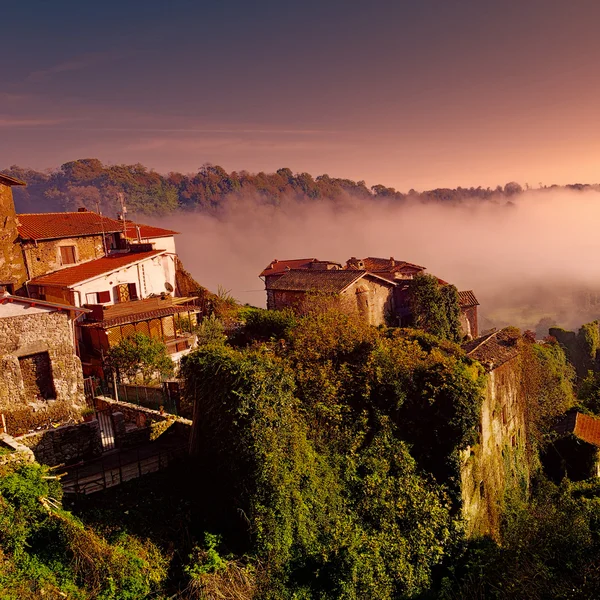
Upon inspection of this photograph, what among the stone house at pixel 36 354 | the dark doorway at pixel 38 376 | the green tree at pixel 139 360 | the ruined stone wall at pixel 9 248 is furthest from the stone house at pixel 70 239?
the dark doorway at pixel 38 376

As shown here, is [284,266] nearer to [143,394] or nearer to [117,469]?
[143,394]

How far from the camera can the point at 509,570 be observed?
48.0ft

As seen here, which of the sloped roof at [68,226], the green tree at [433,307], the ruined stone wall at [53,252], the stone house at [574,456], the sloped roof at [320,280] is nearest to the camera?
the stone house at [574,456]

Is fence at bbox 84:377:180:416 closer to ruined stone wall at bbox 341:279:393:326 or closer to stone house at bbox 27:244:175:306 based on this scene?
stone house at bbox 27:244:175:306

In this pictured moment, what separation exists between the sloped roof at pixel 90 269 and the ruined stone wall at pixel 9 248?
0.95m

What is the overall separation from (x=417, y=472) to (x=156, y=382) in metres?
13.5

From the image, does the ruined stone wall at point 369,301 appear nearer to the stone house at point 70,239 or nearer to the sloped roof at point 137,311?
the sloped roof at point 137,311

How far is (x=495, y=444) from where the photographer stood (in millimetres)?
21641

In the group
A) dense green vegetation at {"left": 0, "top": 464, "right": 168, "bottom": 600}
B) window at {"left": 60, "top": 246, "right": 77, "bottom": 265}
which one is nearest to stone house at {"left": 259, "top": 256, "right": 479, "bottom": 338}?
window at {"left": 60, "top": 246, "right": 77, "bottom": 265}

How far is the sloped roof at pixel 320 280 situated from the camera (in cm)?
3838

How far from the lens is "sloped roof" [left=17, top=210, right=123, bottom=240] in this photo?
106 feet

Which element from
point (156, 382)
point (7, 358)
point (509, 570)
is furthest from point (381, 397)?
point (7, 358)

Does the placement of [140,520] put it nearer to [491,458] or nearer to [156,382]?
[156,382]

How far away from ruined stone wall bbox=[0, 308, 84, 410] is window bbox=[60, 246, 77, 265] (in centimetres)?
1495
